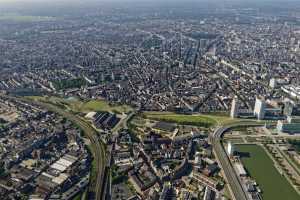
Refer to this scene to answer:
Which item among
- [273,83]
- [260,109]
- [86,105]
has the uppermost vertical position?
[260,109]

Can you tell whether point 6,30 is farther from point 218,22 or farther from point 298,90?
point 298,90

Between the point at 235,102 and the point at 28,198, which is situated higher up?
the point at 235,102

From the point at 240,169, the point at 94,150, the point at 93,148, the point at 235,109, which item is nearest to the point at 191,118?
the point at 235,109

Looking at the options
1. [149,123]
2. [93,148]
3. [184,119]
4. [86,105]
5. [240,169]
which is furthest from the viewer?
[86,105]

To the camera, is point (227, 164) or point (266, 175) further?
point (227, 164)

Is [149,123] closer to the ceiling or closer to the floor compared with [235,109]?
closer to the floor

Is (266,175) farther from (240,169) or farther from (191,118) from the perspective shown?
(191,118)

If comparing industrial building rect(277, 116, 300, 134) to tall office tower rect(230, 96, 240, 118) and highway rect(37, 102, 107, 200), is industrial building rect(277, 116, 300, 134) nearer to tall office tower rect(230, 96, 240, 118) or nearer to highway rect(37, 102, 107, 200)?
tall office tower rect(230, 96, 240, 118)

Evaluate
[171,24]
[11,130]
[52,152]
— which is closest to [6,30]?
[171,24]
